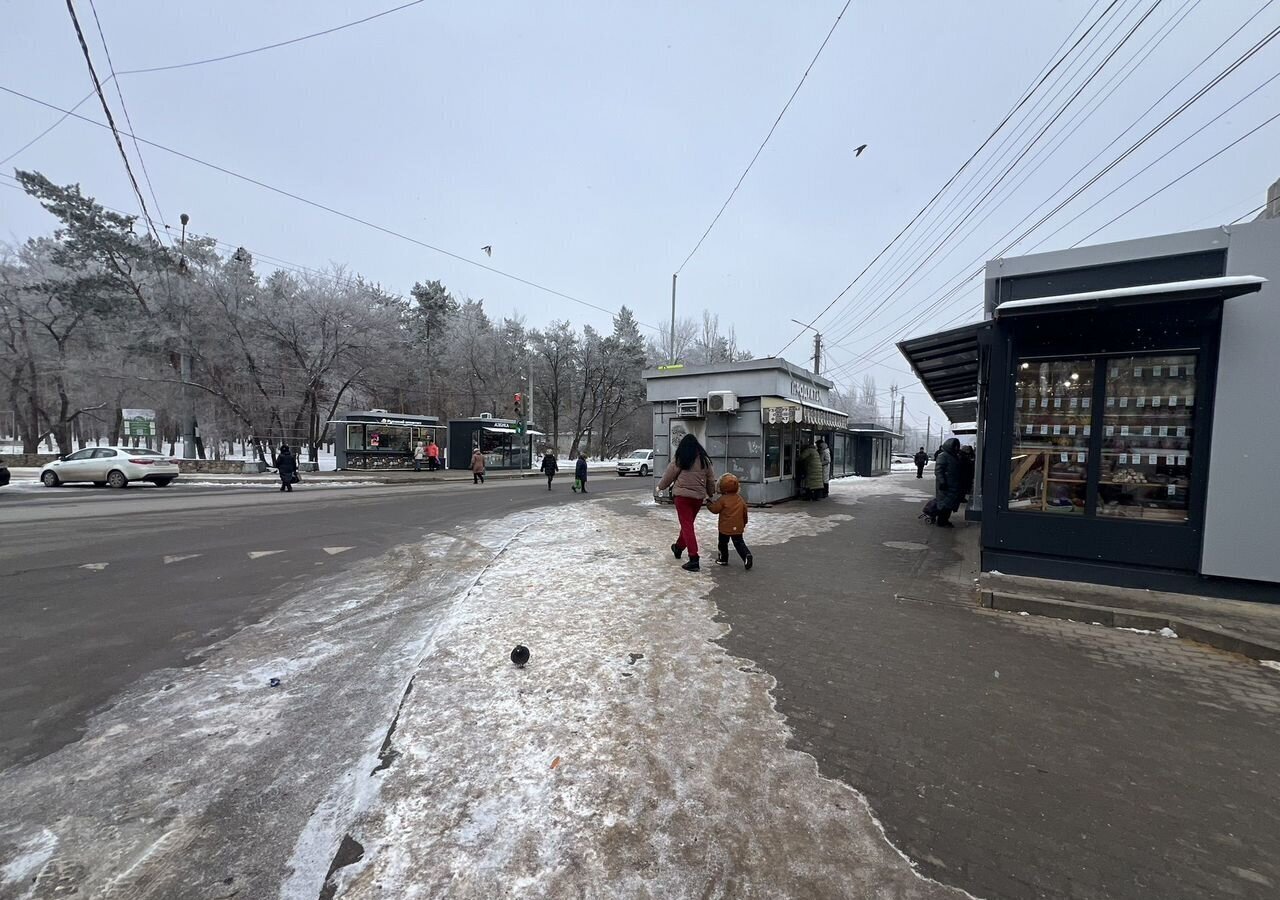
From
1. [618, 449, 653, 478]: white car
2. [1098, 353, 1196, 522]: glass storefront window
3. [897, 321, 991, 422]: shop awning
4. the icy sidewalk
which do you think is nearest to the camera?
the icy sidewalk

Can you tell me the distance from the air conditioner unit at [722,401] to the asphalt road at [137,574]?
574 centimetres

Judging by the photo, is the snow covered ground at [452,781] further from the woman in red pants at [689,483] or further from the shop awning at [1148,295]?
the shop awning at [1148,295]

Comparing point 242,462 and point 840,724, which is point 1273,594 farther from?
point 242,462

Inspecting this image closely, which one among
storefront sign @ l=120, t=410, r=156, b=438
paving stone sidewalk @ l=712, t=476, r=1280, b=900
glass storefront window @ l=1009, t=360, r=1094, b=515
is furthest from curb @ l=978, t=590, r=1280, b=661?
storefront sign @ l=120, t=410, r=156, b=438

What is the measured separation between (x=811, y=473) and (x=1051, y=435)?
8933mm

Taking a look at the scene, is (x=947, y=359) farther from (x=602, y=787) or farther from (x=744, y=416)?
(x=602, y=787)

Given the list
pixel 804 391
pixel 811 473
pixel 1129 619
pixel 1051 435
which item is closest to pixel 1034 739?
pixel 1129 619

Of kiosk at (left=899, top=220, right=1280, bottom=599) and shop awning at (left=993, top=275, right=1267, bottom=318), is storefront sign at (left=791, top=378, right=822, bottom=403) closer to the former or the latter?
kiosk at (left=899, top=220, right=1280, bottom=599)

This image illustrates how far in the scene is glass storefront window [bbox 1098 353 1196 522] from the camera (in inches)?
224

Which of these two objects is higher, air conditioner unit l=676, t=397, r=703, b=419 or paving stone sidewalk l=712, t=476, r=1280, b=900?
air conditioner unit l=676, t=397, r=703, b=419

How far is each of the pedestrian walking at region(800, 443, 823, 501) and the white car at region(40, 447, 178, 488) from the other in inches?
895

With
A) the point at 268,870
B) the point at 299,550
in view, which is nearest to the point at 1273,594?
the point at 268,870

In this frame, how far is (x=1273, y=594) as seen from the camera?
5.37 meters

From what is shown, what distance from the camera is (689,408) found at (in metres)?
13.6
